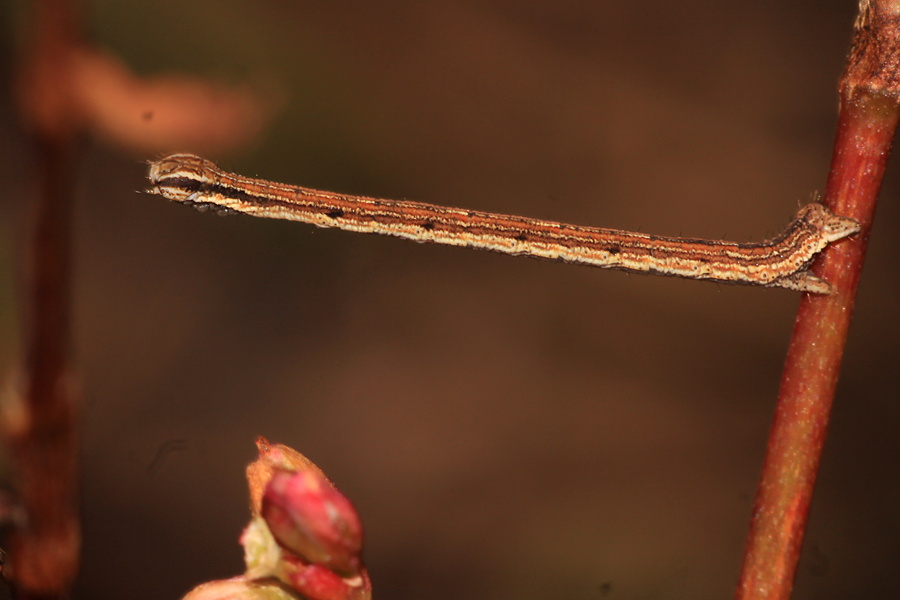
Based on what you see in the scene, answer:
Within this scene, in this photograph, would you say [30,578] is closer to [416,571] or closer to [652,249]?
[652,249]

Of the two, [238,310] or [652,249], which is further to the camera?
[238,310]

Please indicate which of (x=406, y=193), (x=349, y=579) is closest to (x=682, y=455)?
(x=406, y=193)

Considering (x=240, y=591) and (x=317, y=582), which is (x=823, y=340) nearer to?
(x=317, y=582)

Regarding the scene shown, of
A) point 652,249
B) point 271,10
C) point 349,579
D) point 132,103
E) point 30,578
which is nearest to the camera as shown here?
point 30,578

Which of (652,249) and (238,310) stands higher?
(652,249)

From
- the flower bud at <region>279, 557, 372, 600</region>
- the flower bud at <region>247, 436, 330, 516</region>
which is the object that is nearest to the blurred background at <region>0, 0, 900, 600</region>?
the flower bud at <region>247, 436, 330, 516</region>

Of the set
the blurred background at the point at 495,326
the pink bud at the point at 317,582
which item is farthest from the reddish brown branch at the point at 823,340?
the blurred background at the point at 495,326

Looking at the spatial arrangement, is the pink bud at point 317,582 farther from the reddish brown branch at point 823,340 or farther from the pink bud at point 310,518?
the reddish brown branch at point 823,340
